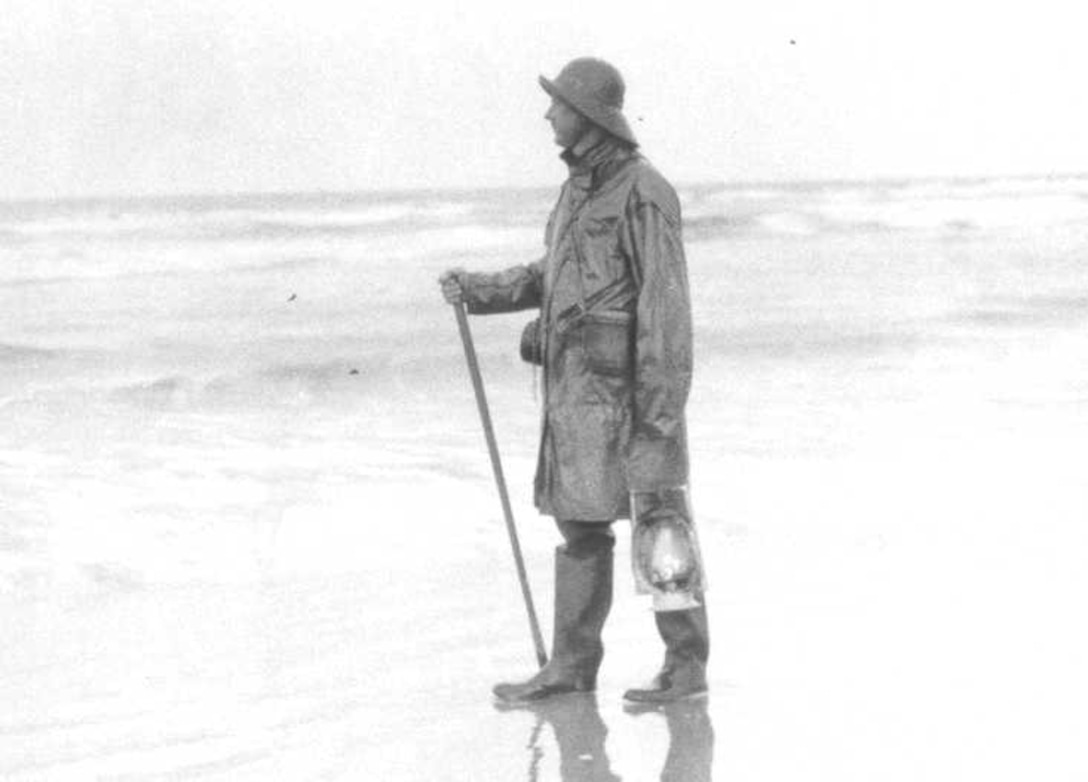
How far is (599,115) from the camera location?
5586mm

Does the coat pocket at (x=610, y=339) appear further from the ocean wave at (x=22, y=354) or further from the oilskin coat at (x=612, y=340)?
the ocean wave at (x=22, y=354)

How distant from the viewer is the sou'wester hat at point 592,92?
5.59 m

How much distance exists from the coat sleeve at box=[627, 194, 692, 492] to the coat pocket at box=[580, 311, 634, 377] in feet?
0.19

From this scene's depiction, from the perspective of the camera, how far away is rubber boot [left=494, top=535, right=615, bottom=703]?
5820 mm

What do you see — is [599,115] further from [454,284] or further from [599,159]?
[454,284]

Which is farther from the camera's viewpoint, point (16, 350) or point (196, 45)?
point (196, 45)

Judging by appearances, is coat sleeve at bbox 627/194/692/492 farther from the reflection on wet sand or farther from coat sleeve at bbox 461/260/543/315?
the reflection on wet sand

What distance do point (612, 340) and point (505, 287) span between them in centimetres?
41

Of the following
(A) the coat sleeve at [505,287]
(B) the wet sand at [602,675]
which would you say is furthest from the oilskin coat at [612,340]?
(B) the wet sand at [602,675]

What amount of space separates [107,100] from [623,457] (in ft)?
72.9

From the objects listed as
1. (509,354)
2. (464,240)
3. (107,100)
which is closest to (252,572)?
(509,354)

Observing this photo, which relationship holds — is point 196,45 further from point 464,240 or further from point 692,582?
point 692,582

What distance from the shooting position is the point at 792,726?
5504 millimetres

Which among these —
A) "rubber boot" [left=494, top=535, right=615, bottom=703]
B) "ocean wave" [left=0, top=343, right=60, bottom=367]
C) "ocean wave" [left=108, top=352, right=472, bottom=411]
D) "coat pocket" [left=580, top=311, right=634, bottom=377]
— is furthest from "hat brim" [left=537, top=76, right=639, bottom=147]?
"ocean wave" [left=0, top=343, right=60, bottom=367]
